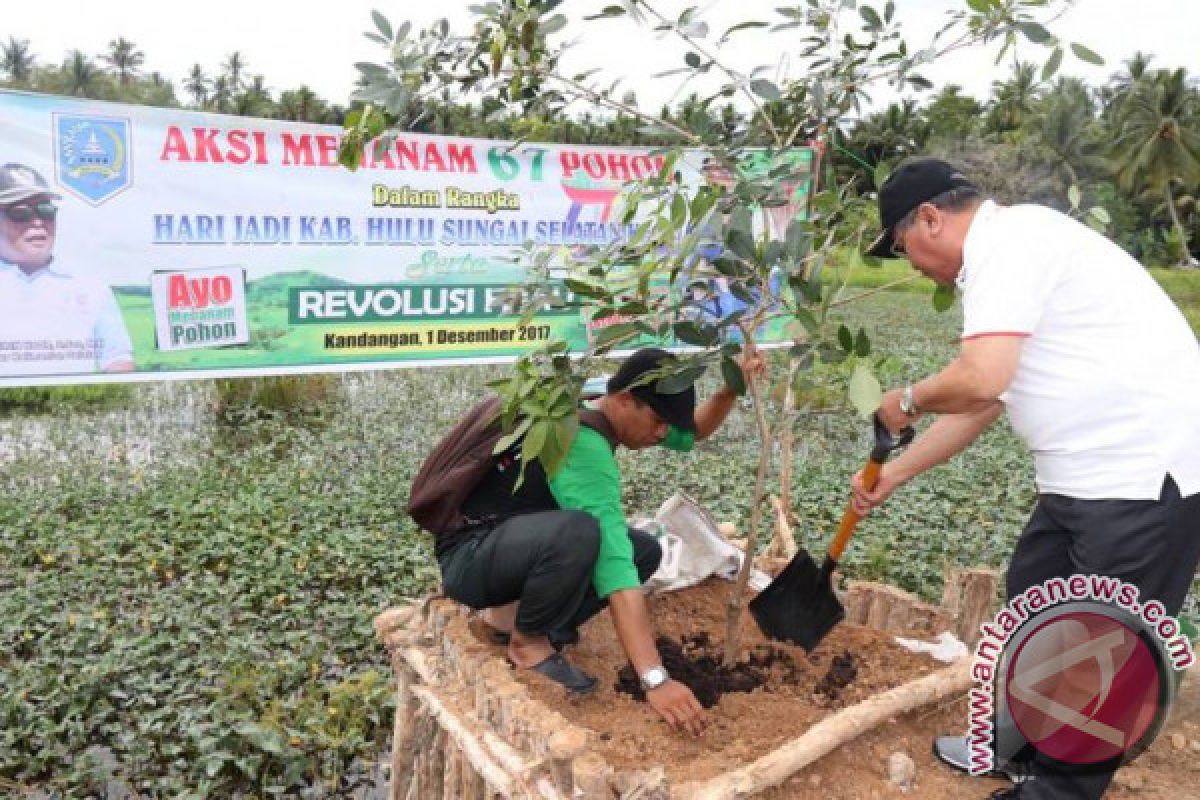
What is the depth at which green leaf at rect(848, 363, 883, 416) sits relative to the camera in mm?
1921

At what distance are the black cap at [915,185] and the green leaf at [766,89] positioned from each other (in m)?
0.35

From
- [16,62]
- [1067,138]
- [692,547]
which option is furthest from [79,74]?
[692,547]

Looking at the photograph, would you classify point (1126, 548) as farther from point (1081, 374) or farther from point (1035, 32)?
point (1035, 32)

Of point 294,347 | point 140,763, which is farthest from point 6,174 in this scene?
point 140,763

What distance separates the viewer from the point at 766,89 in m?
2.32

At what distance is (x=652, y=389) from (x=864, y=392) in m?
0.68

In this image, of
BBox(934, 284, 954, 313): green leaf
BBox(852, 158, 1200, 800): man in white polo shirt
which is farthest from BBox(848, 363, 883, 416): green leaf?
BBox(934, 284, 954, 313): green leaf

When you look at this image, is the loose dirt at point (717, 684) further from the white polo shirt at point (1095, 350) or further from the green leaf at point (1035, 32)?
the green leaf at point (1035, 32)

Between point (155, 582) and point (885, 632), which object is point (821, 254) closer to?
point (885, 632)

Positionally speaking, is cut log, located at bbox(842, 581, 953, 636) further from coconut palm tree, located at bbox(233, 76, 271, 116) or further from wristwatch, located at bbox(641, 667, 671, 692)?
coconut palm tree, located at bbox(233, 76, 271, 116)

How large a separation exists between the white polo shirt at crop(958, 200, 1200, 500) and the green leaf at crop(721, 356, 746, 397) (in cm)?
50

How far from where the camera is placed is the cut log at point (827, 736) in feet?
6.30

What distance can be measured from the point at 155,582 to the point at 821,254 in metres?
3.22

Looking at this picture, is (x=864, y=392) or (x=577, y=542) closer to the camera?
(x=864, y=392)
